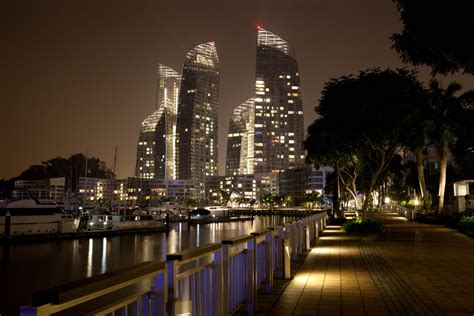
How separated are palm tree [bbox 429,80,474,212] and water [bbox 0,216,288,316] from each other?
24.3 metres

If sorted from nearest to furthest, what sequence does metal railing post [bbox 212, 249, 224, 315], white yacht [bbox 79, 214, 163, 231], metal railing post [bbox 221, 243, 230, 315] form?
metal railing post [bbox 212, 249, 224, 315], metal railing post [bbox 221, 243, 230, 315], white yacht [bbox 79, 214, 163, 231]

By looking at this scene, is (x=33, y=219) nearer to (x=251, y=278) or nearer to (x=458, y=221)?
(x=458, y=221)

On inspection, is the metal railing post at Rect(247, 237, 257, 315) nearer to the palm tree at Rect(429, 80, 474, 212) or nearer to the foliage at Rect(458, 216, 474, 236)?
the foliage at Rect(458, 216, 474, 236)

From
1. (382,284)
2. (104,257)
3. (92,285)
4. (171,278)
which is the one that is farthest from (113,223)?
(92,285)

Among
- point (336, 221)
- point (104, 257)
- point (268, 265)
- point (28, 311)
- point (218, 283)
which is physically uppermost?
point (28, 311)

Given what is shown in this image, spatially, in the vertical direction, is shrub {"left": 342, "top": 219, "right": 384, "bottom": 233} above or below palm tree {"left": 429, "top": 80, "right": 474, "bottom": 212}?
below

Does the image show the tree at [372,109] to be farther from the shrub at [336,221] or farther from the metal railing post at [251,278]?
the metal railing post at [251,278]

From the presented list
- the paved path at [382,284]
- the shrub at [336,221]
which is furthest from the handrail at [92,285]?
the shrub at [336,221]

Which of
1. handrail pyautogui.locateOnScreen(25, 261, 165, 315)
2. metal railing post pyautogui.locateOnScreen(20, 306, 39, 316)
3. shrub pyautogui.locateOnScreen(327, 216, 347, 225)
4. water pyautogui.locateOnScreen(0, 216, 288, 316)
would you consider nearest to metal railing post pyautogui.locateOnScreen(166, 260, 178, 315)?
handrail pyautogui.locateOnScreen(25, 261, 165, 315)

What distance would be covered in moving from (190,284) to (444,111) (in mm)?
38486

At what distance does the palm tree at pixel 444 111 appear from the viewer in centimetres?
3554

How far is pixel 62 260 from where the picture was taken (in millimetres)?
36031

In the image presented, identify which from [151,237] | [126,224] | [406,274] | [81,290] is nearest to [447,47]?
[406,274]

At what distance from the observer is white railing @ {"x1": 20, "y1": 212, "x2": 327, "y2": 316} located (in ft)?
8.86
